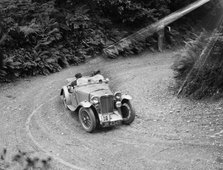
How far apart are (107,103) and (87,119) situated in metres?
0.82

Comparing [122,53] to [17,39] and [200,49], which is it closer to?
[17,39]

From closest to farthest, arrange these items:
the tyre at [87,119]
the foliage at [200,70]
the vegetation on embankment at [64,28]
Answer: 1. the tyre at [87,119]
2. the foliage at [200,70]
3. the vegetation on embankment at [64,28]

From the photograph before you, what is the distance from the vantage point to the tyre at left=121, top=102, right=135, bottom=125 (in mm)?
11602

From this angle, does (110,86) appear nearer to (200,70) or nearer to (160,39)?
(200,70)

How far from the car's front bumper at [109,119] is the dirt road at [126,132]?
30cm

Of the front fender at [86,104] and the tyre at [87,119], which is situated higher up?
the front fender at [86,104]

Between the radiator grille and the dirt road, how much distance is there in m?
0.65

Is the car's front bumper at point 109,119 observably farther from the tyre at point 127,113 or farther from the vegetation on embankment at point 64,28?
the vegetation on embankment at point 64,28

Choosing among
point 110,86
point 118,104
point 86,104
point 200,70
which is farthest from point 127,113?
point 110,86

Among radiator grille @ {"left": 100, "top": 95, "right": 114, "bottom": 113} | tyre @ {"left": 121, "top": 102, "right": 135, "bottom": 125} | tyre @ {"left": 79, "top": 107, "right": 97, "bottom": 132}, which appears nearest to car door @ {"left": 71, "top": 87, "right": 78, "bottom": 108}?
tyre @ {"left": 79, "top": 107, "right": 97, "bottom": 132}

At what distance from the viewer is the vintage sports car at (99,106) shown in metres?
11.2

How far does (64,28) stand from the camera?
19125 millimetres

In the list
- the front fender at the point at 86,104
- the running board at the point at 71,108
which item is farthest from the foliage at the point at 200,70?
the running board at the point at 71,108

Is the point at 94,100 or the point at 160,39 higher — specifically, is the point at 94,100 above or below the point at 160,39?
above
